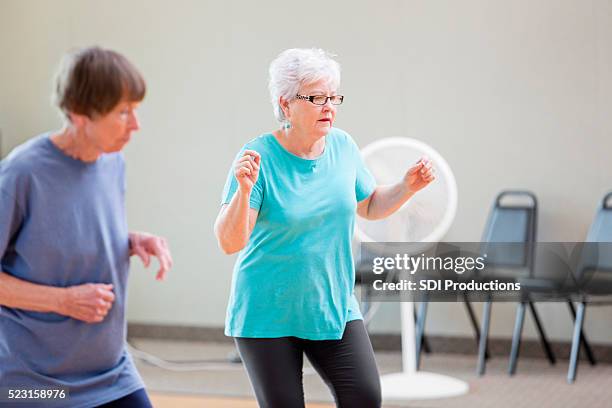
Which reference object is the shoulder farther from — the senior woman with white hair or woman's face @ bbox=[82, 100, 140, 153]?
woman's face @ bbox=[82, 100, 140, 153]

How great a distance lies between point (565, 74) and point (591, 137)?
1.14 feet

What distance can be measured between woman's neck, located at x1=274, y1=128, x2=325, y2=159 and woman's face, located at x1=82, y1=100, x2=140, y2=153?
0.69m

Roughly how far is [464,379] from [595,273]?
31.6 inches

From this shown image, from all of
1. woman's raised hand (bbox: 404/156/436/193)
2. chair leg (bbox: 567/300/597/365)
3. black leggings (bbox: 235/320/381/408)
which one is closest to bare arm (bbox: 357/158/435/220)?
woman's raised hand (bbox: 404/156/436/193)

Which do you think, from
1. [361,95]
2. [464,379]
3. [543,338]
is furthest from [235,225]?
[361,95]

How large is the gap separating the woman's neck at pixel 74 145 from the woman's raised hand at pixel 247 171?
428 mm

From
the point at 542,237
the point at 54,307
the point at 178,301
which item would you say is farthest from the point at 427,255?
the point at 54,307

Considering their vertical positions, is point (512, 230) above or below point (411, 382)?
above

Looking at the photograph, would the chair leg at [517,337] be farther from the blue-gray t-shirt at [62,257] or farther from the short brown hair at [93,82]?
the short brown hair at [93,82]

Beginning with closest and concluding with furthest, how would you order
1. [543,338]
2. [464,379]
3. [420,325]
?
1. [464,379]
2. [543,338]
3. [420,325]

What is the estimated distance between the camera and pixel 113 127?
185 centimetres

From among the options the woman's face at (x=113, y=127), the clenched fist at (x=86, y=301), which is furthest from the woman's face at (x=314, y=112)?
the clenched fist at (x=86, y=301)

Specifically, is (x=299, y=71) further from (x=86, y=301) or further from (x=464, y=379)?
(x=464, y=379)

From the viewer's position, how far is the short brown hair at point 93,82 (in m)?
1.81
